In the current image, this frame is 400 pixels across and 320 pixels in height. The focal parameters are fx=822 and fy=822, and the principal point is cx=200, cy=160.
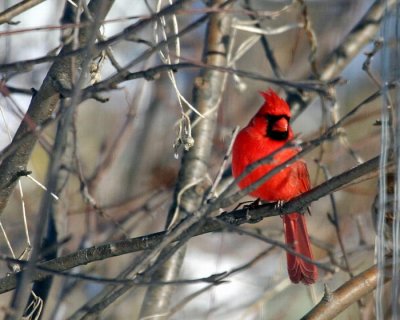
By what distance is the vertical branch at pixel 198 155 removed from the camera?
331 centimetres

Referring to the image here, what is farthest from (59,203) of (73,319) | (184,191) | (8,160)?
(73,319)

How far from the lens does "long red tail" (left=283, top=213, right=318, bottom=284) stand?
10.7 ft

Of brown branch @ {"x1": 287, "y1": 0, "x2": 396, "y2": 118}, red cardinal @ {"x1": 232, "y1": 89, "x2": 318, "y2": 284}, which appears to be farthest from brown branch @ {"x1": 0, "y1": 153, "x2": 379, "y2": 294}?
brown branch @ {"x1": 287, "y1": 0, "x2": 396, "y2": 118}

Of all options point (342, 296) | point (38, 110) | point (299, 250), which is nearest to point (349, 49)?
point (299, 250)

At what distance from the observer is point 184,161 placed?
12.0ft

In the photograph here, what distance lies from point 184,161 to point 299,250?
652mm

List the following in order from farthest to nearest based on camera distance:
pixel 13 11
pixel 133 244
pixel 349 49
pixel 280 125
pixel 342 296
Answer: pixel 349 49
pixel 280 125
pixel 342 296
pixel 133 244
pixel 13 11

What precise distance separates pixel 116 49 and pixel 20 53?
2.52ft

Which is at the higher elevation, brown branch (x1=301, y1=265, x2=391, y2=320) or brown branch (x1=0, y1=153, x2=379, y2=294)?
brown branch (x1=0, y1=153, x2=379, y2=294)

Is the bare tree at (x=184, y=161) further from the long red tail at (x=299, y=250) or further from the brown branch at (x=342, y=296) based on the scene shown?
the long red tail at (x=299, y=250)

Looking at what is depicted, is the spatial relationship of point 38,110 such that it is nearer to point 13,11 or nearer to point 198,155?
point 13,11

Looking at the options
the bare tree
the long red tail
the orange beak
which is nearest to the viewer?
the bare tree

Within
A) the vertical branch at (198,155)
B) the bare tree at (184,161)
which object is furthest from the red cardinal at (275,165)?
the vertical branch at (198,155)

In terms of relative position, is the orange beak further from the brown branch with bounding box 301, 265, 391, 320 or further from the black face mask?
the brown branch with bounding box 301, 265, 391, 320
